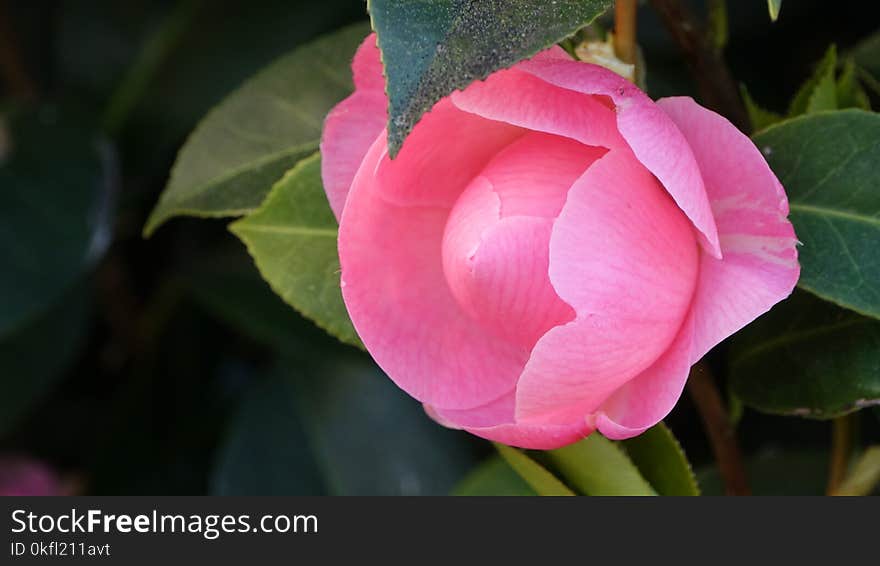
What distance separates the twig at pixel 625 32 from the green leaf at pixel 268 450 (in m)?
0.51

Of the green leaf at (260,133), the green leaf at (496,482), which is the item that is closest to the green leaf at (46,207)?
the green leaf at (260,133)

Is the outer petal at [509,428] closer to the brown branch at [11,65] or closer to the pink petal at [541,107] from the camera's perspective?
the pink petal at [541,107]

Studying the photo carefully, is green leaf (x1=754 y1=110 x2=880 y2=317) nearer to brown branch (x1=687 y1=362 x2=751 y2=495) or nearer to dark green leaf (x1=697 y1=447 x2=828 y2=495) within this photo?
brown branch (x1=687 y1=362 x2=751 y2=495)

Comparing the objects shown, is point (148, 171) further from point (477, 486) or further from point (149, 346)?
point (477, 486)

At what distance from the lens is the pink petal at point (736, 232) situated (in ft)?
1.31

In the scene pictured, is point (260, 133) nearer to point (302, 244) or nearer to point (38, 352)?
point (302, 244)

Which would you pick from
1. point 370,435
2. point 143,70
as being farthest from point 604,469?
point 143,70

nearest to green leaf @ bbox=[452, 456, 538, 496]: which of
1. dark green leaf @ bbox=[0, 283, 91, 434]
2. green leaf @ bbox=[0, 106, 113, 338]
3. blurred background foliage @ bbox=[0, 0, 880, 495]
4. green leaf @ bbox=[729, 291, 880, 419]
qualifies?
blurred background foliage @ bbox=[0, 0, 880, 495]

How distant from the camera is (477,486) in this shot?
2.05 feet

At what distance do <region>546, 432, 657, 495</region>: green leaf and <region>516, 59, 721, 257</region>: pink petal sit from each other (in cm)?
12

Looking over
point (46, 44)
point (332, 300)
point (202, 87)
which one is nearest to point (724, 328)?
point (332, 300)

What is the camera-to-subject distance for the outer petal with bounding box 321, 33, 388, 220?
464mm

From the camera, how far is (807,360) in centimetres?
54

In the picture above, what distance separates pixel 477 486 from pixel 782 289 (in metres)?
0.28
